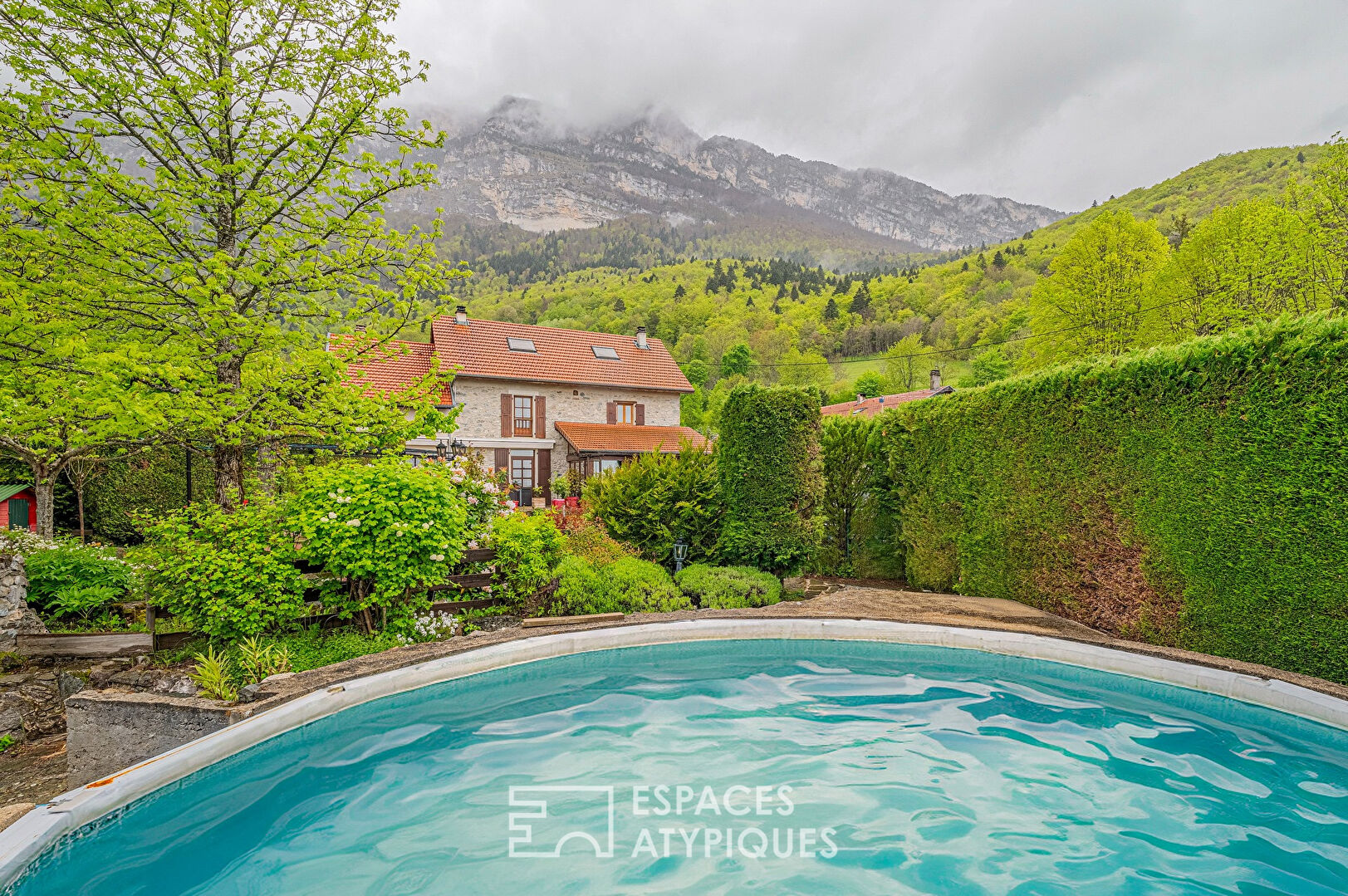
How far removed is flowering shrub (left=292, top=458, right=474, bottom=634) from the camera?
5.48 m

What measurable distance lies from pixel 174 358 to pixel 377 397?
1.85 meters

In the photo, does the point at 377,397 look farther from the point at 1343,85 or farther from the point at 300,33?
the point at 1343,85

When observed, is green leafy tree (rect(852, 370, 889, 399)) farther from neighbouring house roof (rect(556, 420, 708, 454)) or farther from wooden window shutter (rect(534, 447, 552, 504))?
wooden window shutter (rect(534, 447, 552, 504))

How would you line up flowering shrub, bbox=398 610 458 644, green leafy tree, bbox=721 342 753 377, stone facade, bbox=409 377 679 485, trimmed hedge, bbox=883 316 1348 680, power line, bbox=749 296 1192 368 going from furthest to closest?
green leafy tree, bbox=721 342 753 377
stone facade, bbox=409 377 679 485
power line, bbox=749 296 1192 368
flowering shrub, bbox=398 610 458 644
trimmed hedge, bbox=883 316 1348 680

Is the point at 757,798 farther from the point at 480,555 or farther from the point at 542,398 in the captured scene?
the point at 542,398

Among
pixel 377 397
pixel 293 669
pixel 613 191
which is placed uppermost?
pixel 613 191

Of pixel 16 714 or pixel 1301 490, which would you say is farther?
pixel 16 714

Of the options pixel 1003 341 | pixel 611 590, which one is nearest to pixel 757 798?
pixel 611 590

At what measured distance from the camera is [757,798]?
160 inches

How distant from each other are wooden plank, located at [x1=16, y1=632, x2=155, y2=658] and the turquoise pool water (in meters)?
2.76

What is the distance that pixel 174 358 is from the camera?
228 inches

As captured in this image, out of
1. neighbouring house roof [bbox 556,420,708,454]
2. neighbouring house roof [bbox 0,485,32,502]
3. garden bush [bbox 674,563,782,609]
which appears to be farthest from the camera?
neighbouring house roof [bbox 556,420,708,454]

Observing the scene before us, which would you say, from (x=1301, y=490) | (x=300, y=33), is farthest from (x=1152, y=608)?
(x=300, y=33)

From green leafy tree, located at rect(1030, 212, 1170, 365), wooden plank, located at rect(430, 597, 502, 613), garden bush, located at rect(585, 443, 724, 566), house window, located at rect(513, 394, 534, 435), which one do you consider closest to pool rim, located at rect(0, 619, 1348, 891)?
wooden plank, located at rect(430, 597, 502, 613)
